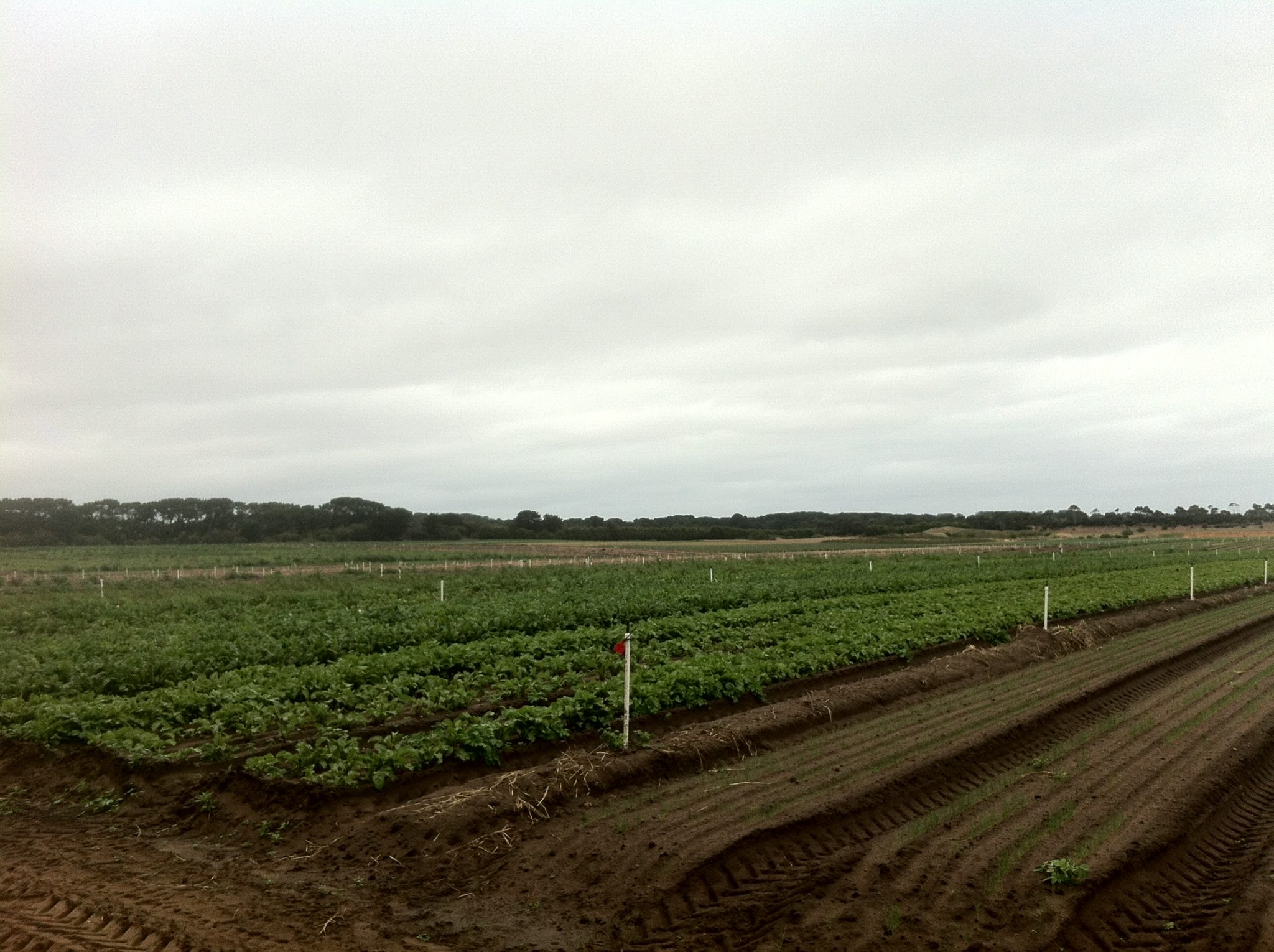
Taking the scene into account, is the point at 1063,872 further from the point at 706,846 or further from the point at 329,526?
the point at 329,526

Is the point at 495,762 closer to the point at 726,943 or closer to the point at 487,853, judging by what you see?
the point at 487,853

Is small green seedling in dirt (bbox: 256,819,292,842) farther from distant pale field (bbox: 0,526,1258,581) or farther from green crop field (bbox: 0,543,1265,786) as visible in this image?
distant pale field (bbox: 0,526,1258,581)

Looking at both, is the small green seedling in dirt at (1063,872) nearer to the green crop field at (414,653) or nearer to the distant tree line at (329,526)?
the green crop field at (414,653)

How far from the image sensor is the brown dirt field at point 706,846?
582 centimetres

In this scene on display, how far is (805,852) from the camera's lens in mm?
7160

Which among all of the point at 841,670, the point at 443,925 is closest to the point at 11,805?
the point at 443,925

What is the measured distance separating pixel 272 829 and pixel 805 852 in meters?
5.21

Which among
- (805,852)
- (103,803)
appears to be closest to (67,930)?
(103,803)

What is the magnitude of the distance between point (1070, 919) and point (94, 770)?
10.4 metres

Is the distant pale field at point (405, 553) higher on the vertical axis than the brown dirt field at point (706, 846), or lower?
lower

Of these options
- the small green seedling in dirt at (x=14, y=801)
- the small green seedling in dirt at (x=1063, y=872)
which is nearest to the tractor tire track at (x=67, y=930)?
the small green seedling in dirt at (x=14, y=801)

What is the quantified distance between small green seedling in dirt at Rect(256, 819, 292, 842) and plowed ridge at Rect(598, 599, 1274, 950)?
3772 millimetres

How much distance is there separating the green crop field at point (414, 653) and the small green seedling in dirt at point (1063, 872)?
18.3ft

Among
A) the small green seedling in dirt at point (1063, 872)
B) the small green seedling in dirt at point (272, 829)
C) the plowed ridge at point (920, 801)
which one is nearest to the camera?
the plowed ridge at point (920, 801)
